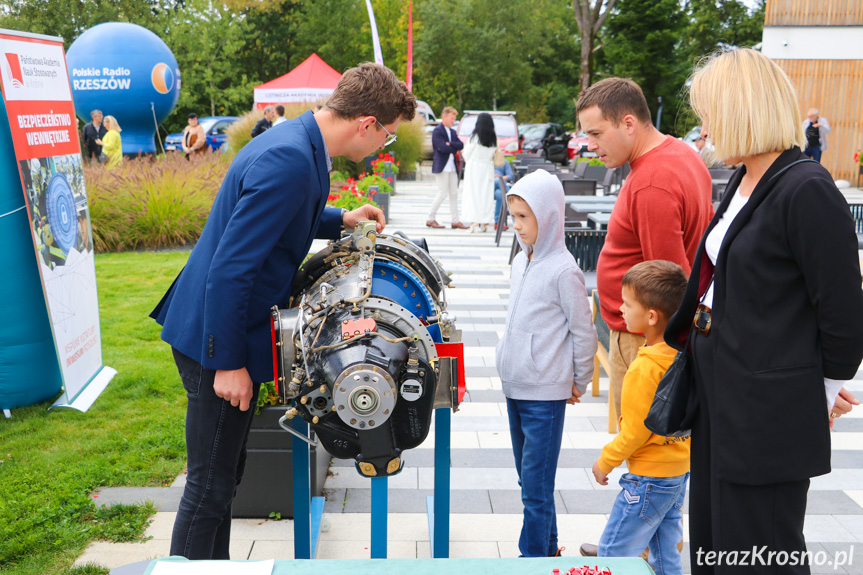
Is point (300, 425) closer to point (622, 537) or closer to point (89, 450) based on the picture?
point (622, 537)

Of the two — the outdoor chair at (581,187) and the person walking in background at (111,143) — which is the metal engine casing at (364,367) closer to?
the outdoor chair at (581,187)

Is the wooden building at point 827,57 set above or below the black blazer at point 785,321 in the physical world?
above

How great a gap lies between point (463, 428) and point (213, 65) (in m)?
32.6

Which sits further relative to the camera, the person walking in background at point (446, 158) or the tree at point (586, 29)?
the tree at point (586, 29)

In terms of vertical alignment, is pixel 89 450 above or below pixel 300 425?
below

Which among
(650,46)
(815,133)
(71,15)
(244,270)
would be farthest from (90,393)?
(650,46)

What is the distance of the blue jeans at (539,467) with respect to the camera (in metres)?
2.85

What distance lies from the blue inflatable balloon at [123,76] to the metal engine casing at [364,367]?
18.1m

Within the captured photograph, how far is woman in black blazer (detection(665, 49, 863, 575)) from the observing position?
5.92ft

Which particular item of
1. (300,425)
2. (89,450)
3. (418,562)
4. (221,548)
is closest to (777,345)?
(418,562)

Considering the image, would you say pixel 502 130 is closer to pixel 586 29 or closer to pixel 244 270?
pixel 586 29

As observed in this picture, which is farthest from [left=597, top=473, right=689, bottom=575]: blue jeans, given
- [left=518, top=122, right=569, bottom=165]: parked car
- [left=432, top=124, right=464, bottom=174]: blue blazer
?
[left=518, top=122, right=569, bottom=165]: parked car

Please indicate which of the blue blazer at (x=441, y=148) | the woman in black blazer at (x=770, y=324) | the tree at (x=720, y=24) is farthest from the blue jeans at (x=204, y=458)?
the tree at (x=720, y=24)

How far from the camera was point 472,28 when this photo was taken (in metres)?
42.5
